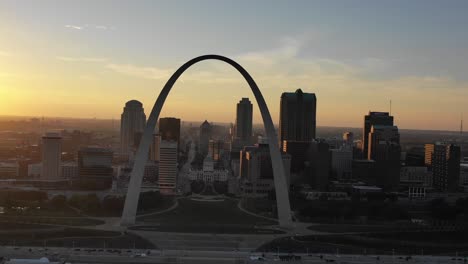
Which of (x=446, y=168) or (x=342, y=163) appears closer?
(x=446, y=168)

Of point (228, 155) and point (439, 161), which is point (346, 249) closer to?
point (439, 161)

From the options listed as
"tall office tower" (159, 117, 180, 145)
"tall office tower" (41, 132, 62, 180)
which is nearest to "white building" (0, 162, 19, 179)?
"tall office tower" (41, 132, 62, 180)

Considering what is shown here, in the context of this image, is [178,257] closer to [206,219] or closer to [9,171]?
[206,219]

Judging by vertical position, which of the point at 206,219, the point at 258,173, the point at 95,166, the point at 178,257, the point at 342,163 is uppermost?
the point at 342,163

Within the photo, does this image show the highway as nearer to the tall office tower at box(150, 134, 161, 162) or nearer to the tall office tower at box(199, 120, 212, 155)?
the tall office tower at box(150, 134, 161, 162)

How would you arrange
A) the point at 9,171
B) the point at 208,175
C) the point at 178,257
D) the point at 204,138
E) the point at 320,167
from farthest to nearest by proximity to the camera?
the point at 204,138
the point at 208,175
the point at 9,171
the point at 320,167
the point at 178,257

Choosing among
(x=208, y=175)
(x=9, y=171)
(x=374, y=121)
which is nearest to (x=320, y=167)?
(x=208, y=175)
